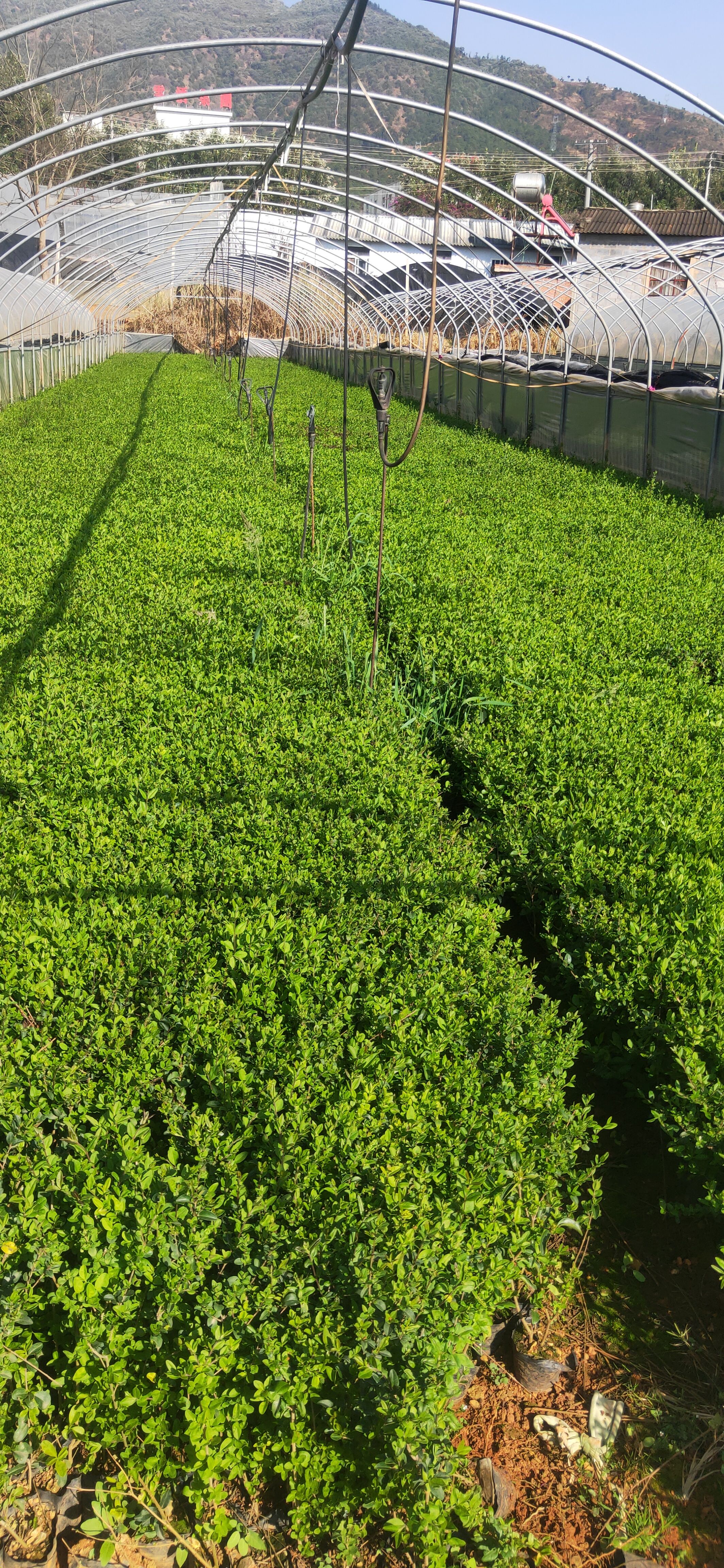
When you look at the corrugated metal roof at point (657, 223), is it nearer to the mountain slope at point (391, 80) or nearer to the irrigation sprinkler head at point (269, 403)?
the mountain slope at point (391, 80)

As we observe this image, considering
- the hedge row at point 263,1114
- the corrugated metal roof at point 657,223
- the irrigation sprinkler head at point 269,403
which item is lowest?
the hedge row at point 263,1114

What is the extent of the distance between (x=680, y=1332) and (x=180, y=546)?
6.84m

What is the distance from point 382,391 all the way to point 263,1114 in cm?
447

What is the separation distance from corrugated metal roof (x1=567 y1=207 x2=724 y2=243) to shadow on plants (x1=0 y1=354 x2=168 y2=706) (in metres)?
35.0

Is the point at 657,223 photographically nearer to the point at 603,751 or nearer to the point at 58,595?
the point at 58,595

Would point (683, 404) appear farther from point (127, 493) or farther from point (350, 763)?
point (350, 763)

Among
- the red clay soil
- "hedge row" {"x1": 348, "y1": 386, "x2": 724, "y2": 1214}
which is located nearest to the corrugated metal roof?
"hedge row" {"x1": 348, "y1": 386, "x2": 724, "y2": 1214}

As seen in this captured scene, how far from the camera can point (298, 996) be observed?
302 centimetres

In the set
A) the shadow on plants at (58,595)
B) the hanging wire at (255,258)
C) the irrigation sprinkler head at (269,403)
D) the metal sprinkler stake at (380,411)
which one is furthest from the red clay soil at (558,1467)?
the hanging wire at (255,258)

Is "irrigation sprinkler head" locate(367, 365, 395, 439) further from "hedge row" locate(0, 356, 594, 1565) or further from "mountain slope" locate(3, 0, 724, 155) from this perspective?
"mountain slope" locate(3, 0, 724, 155)

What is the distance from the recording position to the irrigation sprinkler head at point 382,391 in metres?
5.75

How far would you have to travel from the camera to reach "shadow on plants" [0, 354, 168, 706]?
571 centimetres

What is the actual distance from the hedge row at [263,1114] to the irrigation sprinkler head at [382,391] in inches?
68.7

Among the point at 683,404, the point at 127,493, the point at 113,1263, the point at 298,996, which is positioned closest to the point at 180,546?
the point at 127,493
